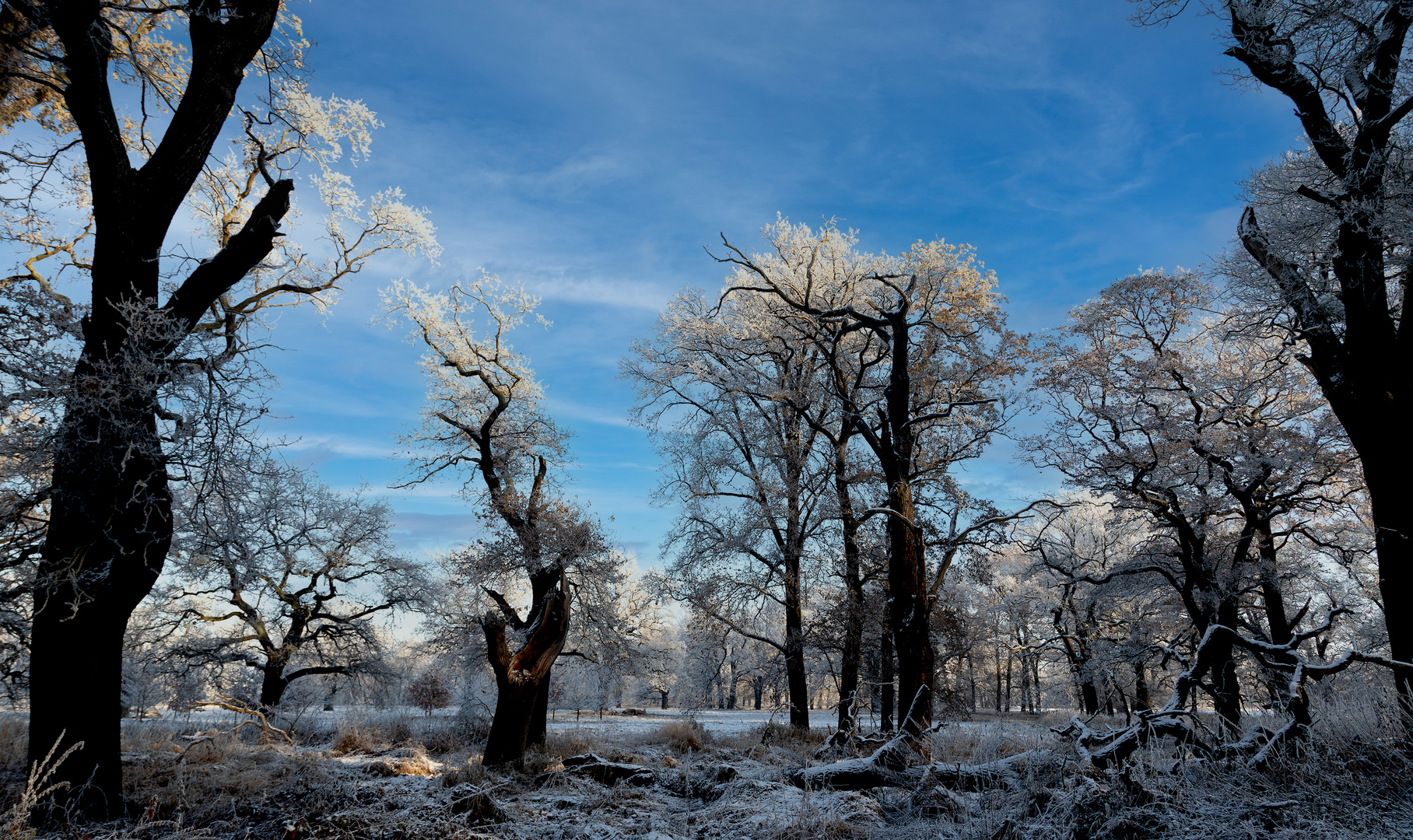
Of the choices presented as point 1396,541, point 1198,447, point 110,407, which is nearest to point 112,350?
point 110,407

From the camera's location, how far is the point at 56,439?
633 cm

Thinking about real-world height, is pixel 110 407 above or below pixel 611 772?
above

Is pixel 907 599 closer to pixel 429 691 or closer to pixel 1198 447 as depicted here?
pixel 1198 447

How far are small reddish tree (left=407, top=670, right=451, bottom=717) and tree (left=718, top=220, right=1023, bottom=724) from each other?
1818cm

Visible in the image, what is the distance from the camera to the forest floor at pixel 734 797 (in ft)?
13.2

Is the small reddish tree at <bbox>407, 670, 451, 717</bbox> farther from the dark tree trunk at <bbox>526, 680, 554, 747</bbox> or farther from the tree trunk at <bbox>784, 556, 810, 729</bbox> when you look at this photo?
the tree trunk at <bbox>784, 556, 810, 729</bbox>

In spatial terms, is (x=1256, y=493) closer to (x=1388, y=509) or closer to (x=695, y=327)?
(x=1388, y=509)

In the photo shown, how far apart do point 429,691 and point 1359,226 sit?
2744cm

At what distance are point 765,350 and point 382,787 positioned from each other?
13687 millimetres

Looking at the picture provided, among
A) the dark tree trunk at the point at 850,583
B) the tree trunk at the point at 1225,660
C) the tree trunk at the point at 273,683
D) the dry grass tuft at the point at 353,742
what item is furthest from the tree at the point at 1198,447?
the tree trunk at the point at 273,683

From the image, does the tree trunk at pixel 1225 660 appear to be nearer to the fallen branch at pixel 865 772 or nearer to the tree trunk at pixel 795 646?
the tree trunk at pixel 795 646

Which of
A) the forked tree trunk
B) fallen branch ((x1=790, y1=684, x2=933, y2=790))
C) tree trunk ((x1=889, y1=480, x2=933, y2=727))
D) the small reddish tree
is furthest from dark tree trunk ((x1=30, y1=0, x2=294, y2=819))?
the small reddish tree

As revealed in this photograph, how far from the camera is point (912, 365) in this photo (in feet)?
51.9

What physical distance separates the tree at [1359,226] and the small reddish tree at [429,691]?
83.1 ft
